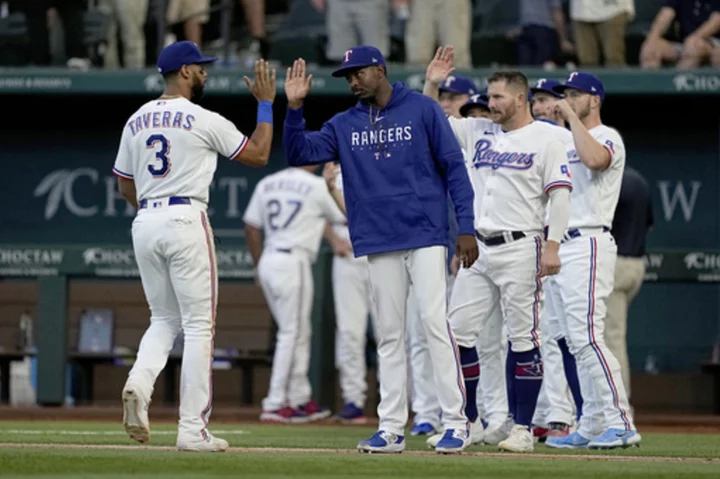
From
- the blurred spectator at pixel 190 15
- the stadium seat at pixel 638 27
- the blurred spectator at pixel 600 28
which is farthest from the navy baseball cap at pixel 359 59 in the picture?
the stadium seat at pixel 638 27

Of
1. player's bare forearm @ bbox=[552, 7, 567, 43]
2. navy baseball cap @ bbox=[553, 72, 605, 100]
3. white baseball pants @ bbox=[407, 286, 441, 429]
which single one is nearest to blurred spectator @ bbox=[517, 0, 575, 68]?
player's bare forearm @ bbox=[552, 7, 567, 43]

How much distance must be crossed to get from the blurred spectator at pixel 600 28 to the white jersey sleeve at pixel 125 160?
7.24 m

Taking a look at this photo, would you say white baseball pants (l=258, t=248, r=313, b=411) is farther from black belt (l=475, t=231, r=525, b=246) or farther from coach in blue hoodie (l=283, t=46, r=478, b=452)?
coach in blue hoodie (l=283, t=46, r=478, b=452)

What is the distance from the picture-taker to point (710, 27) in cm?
1295

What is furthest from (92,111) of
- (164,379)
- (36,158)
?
(164,379)

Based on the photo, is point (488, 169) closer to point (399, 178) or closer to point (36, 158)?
point (399, 178)

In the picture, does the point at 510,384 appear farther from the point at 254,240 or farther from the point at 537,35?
the point at 537,35

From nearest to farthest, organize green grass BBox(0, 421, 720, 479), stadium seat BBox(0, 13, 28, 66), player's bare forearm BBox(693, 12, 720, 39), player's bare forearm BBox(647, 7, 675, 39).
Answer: green grass BBox(0, 421, 720, 479) < player's bare forearm BBox(693, 12, 720, 39) < player's bare forearm BBox(647, 7, 675, 39) < stadium seat BBox(0, 13, 28, 66)

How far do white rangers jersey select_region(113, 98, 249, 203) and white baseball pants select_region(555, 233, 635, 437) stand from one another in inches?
79.2

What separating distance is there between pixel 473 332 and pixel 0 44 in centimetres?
822

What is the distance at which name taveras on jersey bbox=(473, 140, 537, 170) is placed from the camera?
7.23 metres

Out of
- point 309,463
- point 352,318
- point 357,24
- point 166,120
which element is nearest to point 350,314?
point 352,318

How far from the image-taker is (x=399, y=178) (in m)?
6.83

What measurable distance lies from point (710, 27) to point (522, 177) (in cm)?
636
